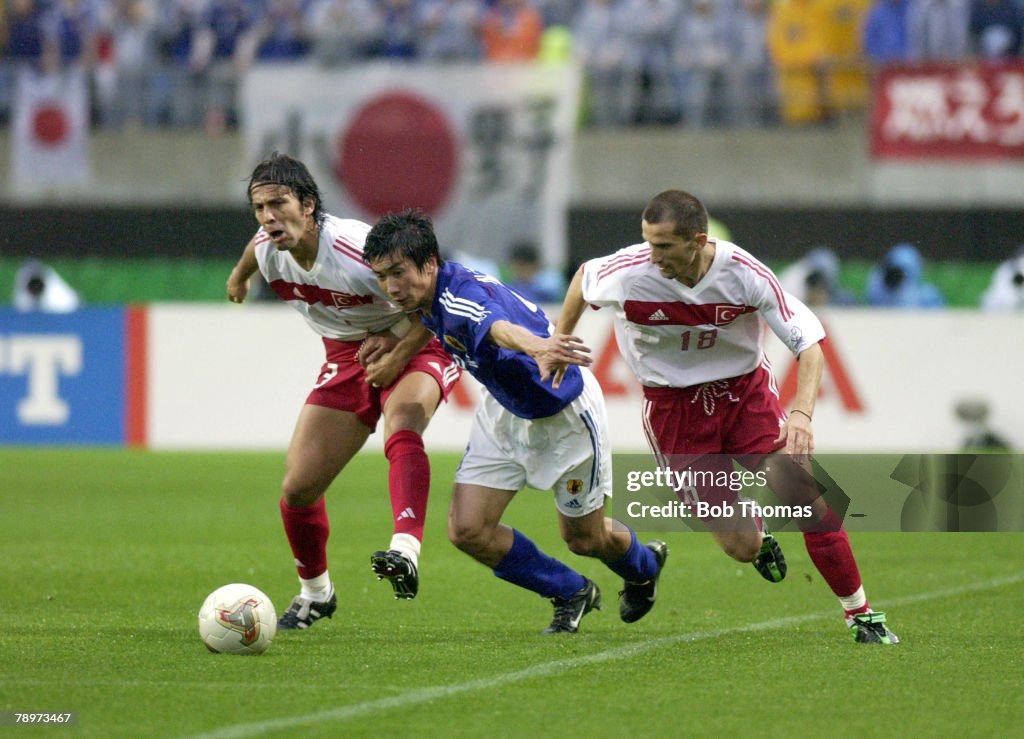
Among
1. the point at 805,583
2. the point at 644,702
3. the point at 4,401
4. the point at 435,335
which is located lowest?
the point at 4,401

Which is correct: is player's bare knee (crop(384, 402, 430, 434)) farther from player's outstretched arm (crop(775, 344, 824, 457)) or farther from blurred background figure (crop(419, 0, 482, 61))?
blurred background figure (crop(419, 0, 482, 61))

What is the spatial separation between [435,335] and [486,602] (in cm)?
195

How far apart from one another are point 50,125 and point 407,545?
1595 cm

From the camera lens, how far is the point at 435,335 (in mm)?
6910

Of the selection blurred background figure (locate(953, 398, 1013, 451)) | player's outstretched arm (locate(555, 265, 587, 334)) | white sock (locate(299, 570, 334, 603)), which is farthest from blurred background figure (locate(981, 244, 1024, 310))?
white sock (locate(299, 570, 334, 603))

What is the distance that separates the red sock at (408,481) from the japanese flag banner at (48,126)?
15.2 meters

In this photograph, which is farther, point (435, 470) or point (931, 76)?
point (931, 76)

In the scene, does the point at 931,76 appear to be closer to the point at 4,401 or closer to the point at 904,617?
the point at 4,401

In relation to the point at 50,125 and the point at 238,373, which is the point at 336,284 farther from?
the point at 50,125

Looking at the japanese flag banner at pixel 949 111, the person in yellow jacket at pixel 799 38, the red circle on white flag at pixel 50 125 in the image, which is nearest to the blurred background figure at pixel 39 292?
the red circle on white flag at pixel 50 125

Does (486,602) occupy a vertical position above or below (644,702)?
below

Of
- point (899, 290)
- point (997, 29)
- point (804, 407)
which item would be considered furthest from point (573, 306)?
point (997, 29)

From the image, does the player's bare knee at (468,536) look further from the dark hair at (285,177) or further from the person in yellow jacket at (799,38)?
the person in yellow jacket at (799,38)

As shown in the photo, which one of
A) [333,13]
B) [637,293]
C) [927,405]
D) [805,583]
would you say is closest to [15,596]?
[637,293]
